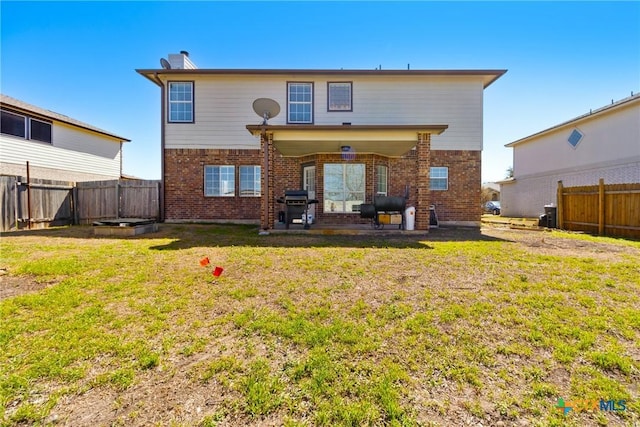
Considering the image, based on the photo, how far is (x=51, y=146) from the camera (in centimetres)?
1511

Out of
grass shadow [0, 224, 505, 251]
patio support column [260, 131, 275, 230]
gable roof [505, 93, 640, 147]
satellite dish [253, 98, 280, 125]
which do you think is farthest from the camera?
gable roof [505, 93, 640, 147]

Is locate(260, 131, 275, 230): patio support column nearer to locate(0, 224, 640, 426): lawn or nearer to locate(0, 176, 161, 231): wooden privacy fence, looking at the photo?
locate(0, 224, 640, 426): lawn

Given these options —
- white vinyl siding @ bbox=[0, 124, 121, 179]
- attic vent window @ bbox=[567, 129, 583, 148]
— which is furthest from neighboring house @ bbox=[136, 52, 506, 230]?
attic vent window @ bbox=[567, 129, 583, 148]

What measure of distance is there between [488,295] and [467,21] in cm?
1097

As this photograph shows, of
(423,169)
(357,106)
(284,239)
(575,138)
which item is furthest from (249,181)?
(575,138)

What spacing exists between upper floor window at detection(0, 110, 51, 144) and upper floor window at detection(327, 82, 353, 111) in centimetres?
1506

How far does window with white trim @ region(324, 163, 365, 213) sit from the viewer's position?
11.8 metres

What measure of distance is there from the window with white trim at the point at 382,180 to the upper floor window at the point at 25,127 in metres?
17.3

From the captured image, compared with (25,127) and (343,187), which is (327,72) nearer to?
(343,187)

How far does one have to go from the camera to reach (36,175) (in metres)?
14.1

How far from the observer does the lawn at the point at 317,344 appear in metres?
1.97

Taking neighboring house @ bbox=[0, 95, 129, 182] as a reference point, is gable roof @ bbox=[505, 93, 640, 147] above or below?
above

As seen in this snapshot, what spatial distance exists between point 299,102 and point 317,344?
12.1 meters

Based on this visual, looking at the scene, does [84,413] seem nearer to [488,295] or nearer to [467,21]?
[488,295]
